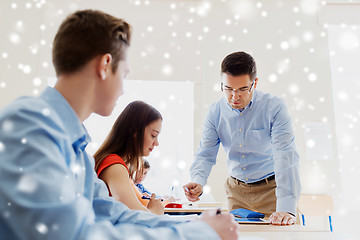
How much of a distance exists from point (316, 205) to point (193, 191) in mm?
1842

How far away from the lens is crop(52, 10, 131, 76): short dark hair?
2.23ft

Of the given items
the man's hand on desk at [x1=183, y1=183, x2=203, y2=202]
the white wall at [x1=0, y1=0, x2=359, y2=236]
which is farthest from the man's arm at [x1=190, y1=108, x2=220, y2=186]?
the white wall at [x1=0, y1=0, x2=359, y2=236]

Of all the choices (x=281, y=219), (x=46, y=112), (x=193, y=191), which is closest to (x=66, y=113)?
(x=46, y=112)

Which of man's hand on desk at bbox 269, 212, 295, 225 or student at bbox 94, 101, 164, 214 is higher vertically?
student at bbox 94, 101, 164, 214

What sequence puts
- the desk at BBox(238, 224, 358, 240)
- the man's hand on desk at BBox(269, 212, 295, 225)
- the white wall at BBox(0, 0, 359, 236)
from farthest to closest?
the white wall at BBox(0, 0, 359, 236)
the man's hand on desk at BBox(269, 212, 295, 225)
the desk at BBox(238, 224, 358, 240)

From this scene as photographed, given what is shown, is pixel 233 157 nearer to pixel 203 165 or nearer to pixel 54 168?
pixel 203 165

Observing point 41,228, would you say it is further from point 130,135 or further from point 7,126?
point 130,135

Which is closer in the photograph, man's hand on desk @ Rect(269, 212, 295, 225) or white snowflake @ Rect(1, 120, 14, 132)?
white snowflake @ Rect(1, 120, 14, 132)

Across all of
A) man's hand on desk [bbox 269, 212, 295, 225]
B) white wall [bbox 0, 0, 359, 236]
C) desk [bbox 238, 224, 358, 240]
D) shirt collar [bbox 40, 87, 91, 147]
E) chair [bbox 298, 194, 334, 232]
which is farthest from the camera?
white wall [bbox 0, 0, 359, 236]

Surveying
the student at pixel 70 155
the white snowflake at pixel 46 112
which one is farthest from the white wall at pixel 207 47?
the white snowflake at pixel 46 112

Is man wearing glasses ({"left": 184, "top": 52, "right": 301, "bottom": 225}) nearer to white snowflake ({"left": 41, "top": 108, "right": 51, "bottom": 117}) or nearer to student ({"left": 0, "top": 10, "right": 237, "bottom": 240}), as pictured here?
student ({"left": 0, "top": 10, "right": 237, "bottom": 240})

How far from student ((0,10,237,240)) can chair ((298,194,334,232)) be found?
254cm

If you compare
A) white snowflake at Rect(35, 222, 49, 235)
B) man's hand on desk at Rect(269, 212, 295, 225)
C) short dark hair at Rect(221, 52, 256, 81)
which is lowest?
man's hand on desk at Rect(269, 212, 295, 225)

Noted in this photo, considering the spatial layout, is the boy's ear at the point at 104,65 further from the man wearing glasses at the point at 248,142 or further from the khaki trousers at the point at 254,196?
the khaki trousers at the point at 254,196
